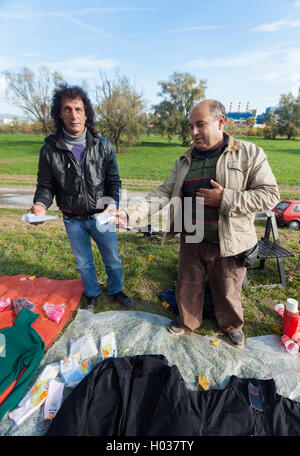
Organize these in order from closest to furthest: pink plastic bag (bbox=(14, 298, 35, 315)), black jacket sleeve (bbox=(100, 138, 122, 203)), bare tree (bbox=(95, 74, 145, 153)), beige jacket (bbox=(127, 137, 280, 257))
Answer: beige jacket (bbox=(127, 137, 280, 257)) < black jacket sleeve (bbox=(100, 138, 122, 203)) < pink plastic bag (bbox=(14, 298, 35, 315)) < bare tree (bbox=(95, 74, 145, 153))

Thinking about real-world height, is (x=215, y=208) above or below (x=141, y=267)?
above

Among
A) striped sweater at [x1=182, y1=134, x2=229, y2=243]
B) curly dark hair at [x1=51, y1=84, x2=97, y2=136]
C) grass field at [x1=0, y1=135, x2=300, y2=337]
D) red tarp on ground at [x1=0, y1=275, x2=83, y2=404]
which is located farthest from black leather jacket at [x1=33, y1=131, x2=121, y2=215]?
grass field at [x1=0, y1=135, x2=300, y2=337]

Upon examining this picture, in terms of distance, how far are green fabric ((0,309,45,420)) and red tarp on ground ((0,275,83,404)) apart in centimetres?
12

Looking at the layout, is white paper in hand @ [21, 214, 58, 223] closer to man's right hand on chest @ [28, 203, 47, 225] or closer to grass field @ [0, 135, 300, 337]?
man's right hand on chest @ [28, 203, 47, 225]

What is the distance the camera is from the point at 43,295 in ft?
11.2

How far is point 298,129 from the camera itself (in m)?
52.8

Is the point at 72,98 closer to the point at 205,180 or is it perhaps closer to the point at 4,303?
the point at 205,180

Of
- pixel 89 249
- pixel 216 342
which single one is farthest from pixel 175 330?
pixel 89 249

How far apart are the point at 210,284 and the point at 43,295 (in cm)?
239

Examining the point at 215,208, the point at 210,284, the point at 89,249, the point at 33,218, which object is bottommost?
the point at 210,284

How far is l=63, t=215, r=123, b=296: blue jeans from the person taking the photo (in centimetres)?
277
